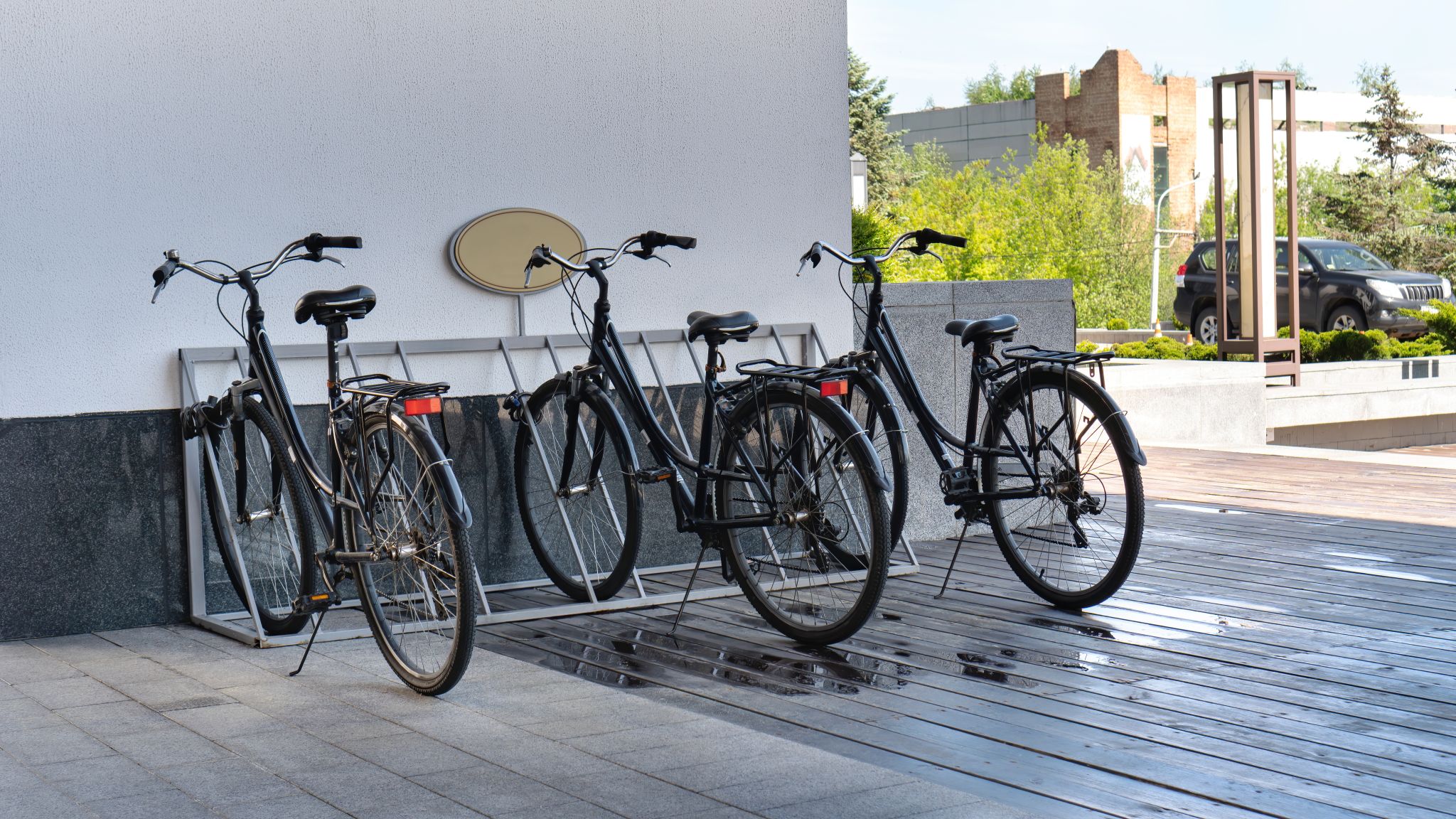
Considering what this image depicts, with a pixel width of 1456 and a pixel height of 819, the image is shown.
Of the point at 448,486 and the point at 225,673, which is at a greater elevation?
the point at 448,486

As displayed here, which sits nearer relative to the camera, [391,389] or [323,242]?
[391,389]

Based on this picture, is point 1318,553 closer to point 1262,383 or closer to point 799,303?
point 799,303

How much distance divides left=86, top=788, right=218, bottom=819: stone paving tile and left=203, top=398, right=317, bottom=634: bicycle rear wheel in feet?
4.93

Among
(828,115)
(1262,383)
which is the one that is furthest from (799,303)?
(1262,383)

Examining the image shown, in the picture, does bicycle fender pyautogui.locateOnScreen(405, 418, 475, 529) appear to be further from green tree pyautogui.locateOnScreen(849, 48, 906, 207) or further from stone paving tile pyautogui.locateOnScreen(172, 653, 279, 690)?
green tree pyautogui.locateOnScreen(849, 48, 906, 207)

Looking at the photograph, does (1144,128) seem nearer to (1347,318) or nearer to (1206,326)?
(1206,326)

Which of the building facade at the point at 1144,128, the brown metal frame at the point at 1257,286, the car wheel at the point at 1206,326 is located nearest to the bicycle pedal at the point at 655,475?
the brown metal frame at the point at 1257,286

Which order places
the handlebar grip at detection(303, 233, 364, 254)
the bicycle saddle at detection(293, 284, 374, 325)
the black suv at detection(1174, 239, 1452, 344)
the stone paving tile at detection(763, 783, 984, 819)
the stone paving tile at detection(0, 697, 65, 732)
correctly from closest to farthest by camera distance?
the stone paving tile at detection(763, 783, 984, 819) < the stone paving tile at detection(0, 697, 65, 732) < the bicycle saddle at detection(293, 284, 374, 325) < the handlebar grip at detection(303, 233, 364, 254) < the black suv at detection(1174, 239, 1452, 344)

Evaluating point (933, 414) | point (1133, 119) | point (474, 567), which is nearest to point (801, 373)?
point (933, 414)

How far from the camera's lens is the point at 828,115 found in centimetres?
687

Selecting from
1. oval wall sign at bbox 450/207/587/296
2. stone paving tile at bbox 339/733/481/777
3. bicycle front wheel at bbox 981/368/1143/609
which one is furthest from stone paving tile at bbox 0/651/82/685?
bicycle front wheel at bbox 981/368/1143/609

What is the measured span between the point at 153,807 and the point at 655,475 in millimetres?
2430

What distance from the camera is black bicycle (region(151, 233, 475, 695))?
14.1 feet

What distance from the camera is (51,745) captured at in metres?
3.90
